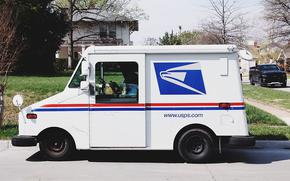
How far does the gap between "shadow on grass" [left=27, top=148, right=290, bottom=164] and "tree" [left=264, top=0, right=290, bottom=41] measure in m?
52.4

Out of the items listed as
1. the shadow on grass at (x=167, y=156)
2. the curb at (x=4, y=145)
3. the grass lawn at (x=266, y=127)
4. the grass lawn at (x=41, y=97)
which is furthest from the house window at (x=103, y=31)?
the shadow on grass at (x=167, y=156)

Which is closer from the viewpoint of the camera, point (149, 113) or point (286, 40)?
point (149, 113)

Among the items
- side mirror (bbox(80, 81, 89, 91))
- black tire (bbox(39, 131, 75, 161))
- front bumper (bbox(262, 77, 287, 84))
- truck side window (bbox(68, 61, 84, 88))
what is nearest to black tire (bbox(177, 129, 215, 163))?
side mirror (bbox(80, 81, 89, 91))

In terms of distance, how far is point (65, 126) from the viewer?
942 cm

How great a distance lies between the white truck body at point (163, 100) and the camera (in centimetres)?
926

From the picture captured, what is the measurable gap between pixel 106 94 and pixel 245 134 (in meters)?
2.74

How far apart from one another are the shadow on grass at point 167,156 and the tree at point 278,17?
5244 cm

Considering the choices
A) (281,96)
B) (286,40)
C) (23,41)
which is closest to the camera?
(281,96)

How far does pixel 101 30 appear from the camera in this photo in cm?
6700

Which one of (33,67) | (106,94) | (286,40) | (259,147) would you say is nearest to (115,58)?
(106,94)

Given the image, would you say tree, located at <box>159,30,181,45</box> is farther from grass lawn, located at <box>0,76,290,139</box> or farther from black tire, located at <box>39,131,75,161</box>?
black tire, located at <box>39,131,75,161</box>

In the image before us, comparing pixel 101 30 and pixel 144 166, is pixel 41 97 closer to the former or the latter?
pixel 144 166

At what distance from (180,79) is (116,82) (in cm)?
122

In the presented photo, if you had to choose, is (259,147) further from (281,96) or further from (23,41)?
(23,41)
